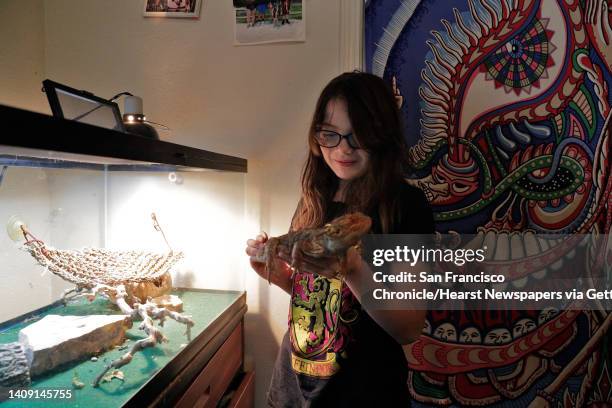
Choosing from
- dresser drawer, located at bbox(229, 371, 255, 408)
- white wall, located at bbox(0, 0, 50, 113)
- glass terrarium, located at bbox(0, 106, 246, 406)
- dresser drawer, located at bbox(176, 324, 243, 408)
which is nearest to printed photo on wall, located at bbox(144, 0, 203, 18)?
white wall, located at bbox(0, 0, 50, 113)

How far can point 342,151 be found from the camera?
590 millimetres

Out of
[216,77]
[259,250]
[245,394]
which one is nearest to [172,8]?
[216,77]

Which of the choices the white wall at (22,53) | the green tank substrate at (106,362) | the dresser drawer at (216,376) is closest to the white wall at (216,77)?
the white wall at (22,53)

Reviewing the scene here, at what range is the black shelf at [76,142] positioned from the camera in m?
0.34

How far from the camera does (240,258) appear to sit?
984mm

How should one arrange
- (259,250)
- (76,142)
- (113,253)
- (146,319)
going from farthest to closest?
(113,253)
(146,319)
(259,250)
(76,142)

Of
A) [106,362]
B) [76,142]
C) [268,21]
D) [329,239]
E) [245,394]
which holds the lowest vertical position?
[245,394]

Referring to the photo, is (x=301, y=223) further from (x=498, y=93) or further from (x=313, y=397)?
(x=498, y=93)

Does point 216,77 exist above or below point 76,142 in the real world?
above

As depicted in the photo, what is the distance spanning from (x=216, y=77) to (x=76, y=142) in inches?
25.6

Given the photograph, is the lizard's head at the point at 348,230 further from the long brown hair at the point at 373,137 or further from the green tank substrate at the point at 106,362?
the green tank substrate at the point at 106,362

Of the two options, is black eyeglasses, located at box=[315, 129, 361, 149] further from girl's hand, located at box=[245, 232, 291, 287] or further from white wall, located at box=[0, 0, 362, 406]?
white wall, located at box=[0, 0, 362, 406]

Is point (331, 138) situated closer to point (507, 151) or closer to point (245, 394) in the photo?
point (507, 151)

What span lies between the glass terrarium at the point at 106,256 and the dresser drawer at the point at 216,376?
0.26ft
